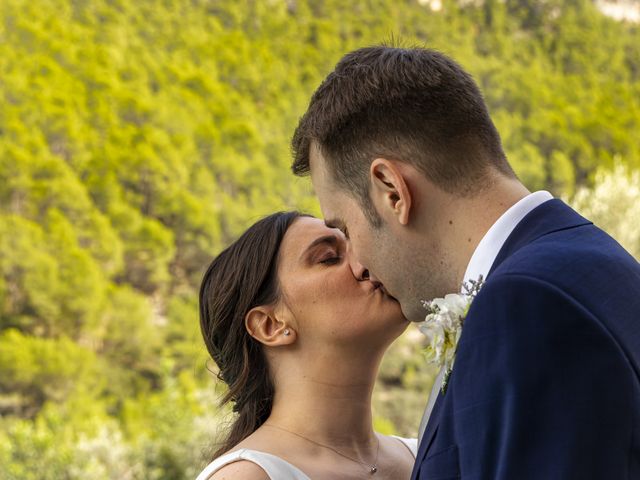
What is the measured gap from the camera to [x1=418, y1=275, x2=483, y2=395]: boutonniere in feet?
3.76

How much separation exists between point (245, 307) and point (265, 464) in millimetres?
407

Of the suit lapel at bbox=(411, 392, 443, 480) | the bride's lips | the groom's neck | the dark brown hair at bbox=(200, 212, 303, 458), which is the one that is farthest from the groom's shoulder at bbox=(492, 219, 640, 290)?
the dark brown hair at bbox=(200, 212, 303, 458)

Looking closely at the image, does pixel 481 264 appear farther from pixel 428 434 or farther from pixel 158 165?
pixel 158 165

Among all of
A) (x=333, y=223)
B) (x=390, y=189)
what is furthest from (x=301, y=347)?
(x=390, y=189)

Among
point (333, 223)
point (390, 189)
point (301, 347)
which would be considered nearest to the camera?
point (390, 189)

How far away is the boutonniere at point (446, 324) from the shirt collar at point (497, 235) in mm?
18

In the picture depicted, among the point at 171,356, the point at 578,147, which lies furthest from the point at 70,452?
the point at 578,147

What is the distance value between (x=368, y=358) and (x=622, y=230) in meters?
11.9

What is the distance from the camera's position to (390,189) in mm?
1233

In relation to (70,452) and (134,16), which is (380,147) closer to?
(70,452)

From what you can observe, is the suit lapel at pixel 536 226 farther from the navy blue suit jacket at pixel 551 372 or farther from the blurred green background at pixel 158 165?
the blurred green background at pixel 158 165

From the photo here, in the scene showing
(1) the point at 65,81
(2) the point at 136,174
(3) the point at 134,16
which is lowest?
(2) the point at 136,174

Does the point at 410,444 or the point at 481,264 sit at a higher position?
the point at 481,264

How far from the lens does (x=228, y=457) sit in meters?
1.61
